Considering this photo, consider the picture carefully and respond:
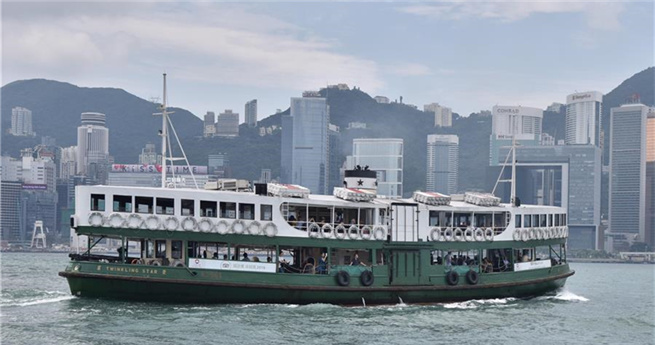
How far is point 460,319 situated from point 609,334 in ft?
16.7

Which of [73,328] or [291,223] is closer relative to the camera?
[73,328]

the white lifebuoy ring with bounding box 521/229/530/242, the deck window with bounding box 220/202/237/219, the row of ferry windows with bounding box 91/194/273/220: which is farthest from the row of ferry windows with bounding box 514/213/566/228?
the deck window with bounding box 220/202/237/219

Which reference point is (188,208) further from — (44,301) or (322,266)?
(44,301)

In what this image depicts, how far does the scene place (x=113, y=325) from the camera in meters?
28.5

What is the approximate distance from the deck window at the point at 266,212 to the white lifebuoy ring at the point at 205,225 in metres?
1.97

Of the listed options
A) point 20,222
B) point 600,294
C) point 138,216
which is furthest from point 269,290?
point 20,222

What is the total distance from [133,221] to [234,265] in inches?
148

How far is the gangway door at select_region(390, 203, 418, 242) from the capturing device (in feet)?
117

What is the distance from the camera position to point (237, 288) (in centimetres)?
3250

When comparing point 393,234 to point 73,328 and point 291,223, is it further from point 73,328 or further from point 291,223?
point 73,328

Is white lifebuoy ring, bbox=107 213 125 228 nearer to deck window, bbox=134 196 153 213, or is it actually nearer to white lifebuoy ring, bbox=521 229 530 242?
deck window, bbox=134 196 153 213

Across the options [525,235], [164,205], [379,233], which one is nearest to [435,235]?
[379,233]

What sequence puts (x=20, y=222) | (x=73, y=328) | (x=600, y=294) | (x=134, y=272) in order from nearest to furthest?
(x=73, y=328) → (x=134, y=272) → (x=600, y=294) → (x=20, y=222)

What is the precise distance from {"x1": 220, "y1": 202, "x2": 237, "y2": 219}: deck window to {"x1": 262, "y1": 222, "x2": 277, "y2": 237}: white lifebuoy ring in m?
1.14
